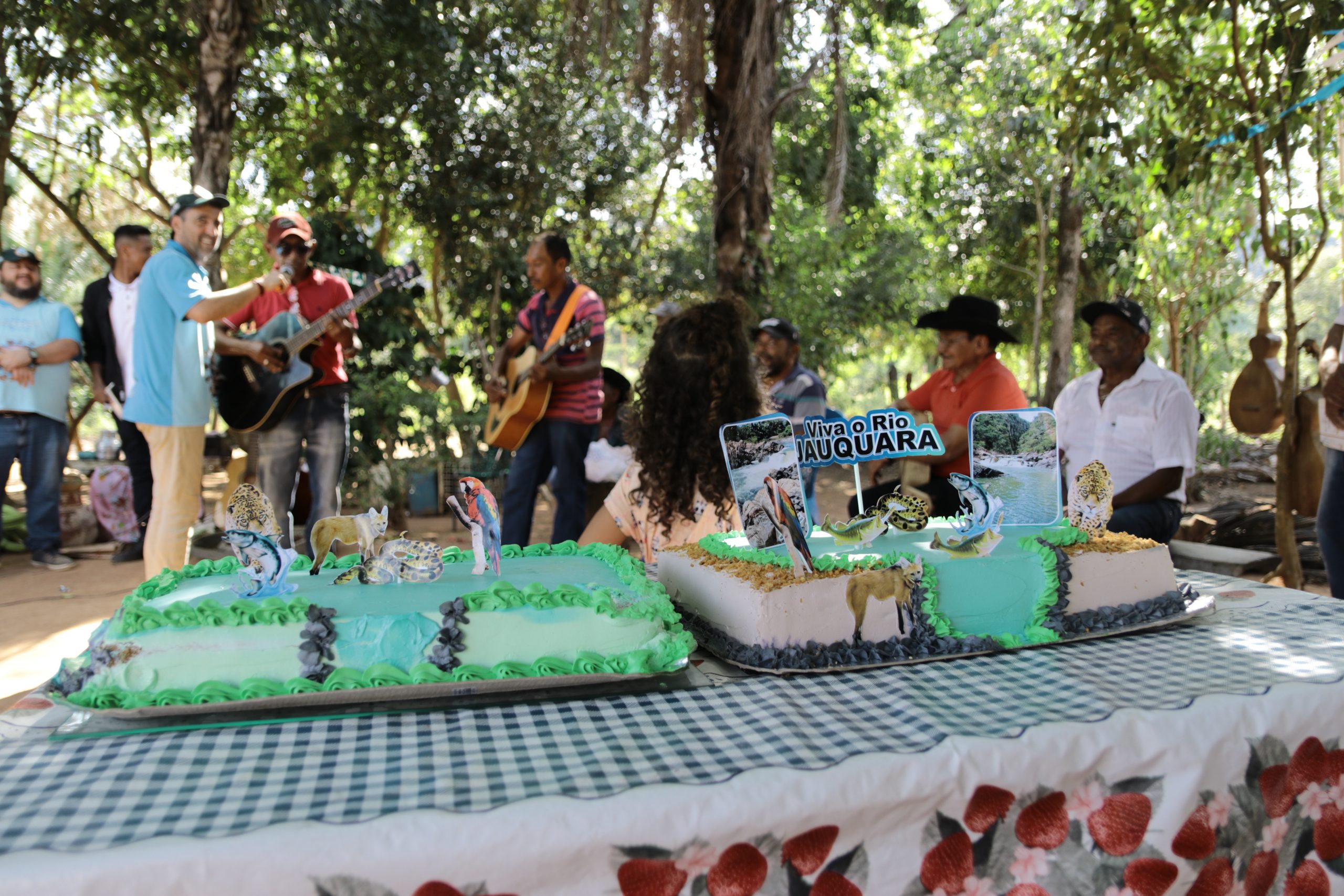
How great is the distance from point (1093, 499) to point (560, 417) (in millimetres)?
3112

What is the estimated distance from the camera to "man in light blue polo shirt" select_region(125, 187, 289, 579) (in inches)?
157

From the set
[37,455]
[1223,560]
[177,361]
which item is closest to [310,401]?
[177,361]

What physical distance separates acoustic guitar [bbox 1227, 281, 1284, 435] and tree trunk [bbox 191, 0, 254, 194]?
7.68 metres

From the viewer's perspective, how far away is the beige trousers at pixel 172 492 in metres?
3.96

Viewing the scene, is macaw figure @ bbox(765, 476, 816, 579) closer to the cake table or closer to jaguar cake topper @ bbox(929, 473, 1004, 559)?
the cake table

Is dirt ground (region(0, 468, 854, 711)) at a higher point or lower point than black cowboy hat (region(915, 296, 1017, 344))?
lower

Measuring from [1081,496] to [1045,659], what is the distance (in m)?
0.57

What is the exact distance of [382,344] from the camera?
959 centimetres

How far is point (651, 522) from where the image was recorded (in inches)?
112

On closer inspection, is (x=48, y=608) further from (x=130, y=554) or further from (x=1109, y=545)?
(x=1109, y=545)

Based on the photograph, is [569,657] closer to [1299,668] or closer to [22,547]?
[1299,668]

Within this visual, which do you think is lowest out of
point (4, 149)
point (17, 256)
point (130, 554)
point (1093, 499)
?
point (130, 554)

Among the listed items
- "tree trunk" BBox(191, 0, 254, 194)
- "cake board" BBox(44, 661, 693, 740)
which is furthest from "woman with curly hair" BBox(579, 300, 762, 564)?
"tree trunk" BBox(191, 0, 254, 194)

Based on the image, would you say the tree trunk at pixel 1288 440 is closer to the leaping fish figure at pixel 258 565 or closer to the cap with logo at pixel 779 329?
the cap with logo at pixel 779 329
